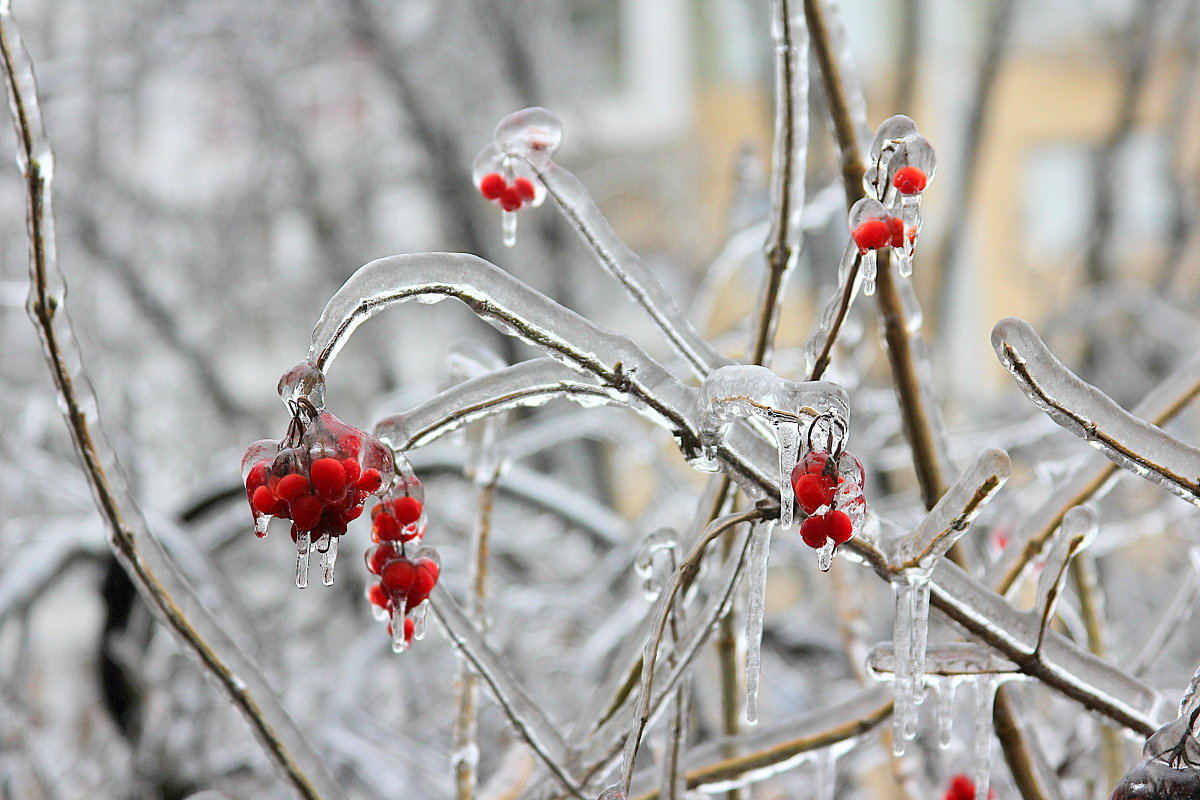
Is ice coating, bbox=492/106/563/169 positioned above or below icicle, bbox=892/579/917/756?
above

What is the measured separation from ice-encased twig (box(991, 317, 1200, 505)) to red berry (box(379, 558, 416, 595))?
35 centimetres

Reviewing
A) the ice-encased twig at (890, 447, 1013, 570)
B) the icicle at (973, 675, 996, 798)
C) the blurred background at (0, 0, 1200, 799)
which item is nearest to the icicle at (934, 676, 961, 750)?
the icicle at (973, 675, 996, 798)

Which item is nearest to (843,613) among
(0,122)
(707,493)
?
(707,493)

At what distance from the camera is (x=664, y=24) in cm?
1058

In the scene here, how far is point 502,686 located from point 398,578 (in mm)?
201

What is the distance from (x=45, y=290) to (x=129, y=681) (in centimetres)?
97

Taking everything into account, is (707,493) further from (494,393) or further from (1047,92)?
(1047,92)

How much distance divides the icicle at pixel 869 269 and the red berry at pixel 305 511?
0.33m

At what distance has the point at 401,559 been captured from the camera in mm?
640

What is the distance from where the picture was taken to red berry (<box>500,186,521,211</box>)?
77 centimetres

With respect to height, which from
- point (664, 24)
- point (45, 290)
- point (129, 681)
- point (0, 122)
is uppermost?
point (664, 24)

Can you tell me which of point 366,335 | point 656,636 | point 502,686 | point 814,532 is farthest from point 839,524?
point 366,335

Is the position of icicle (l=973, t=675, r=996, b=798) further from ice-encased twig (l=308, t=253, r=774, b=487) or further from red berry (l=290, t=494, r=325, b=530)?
red berry (l=290, t=494, r=325, b=530)

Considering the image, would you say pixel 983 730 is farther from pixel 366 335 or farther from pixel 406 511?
pixel 366 335
